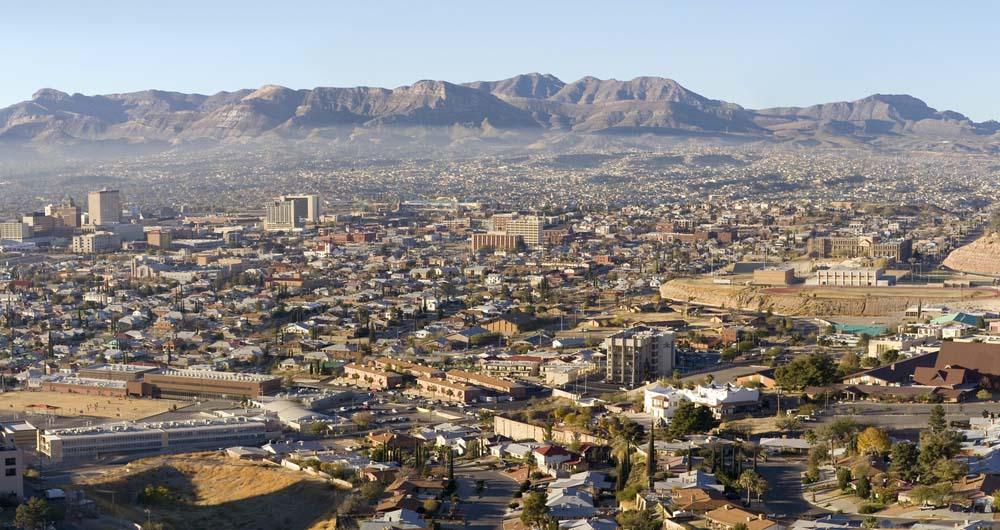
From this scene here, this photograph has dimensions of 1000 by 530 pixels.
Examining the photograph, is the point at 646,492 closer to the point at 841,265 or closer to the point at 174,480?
the point at 174,480

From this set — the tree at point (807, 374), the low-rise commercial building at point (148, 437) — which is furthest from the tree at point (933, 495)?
the low-rise commercial building at point (148, 437)

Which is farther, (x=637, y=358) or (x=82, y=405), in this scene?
(x=637, y=358)

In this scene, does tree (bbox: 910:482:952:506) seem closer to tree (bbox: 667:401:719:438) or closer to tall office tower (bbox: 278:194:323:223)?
tree (bbox: 667:401:719:438)

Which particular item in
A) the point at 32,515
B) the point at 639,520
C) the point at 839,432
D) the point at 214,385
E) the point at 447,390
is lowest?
the point at 214,385

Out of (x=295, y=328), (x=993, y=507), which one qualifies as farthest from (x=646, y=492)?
(x=295, y=328)

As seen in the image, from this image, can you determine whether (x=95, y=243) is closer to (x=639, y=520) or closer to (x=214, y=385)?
(x=214, y=385)

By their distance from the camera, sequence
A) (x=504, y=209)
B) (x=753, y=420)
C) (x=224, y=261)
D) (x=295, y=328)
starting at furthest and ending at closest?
1. (x=504, y=209)
2. (x=224, y=261)
3. (x=295, y=328)
4. (x=753, y=420)

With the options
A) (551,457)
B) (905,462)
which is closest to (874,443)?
(905,462)
